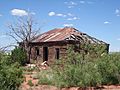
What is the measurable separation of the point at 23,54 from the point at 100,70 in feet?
60.3

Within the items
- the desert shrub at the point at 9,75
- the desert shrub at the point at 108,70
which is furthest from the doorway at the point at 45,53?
the desert shrub at the point at 9,75

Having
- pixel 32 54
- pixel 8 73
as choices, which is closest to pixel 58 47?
pixel 32 54

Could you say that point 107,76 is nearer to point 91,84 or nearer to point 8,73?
point 91,84

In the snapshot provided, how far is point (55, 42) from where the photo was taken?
35.6 meters

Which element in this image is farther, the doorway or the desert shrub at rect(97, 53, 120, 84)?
the doorway

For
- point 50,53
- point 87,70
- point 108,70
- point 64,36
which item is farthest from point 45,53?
point 87,70

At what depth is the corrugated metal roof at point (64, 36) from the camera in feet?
112

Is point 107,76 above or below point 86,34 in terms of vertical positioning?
below

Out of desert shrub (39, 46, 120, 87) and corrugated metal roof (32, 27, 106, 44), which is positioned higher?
corrugated metal roof (32, 27, 106, 44)

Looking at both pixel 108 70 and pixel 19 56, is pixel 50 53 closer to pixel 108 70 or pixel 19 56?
pixel 19 56

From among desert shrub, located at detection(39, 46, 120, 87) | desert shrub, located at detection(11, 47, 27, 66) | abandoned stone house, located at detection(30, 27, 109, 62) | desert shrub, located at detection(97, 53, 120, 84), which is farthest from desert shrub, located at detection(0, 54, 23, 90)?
desert shrub, located at detection(11, 47, 27, 66)

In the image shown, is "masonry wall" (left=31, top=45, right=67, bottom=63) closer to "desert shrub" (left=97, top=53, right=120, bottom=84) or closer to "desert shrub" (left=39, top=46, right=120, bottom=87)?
"desert shrub" (left=39, top=46, right=120, bottom=87)

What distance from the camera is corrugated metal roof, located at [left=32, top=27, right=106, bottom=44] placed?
34.2 meters

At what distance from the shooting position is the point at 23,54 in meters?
35.7
